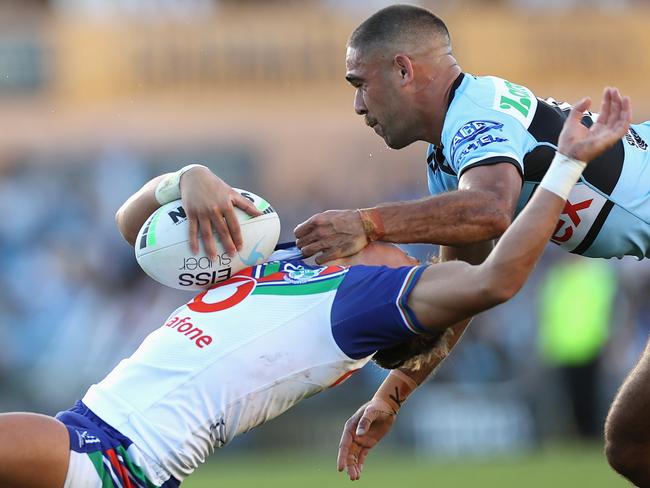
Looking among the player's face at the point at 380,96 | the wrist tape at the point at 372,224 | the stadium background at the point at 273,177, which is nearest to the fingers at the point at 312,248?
the wrist tape at the point at 372,224

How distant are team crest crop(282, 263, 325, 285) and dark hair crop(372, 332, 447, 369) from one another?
403 mm

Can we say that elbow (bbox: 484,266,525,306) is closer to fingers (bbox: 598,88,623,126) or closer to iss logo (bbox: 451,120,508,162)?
fingers (bbox: 598,88,623,126)

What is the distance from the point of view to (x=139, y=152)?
17.5 meters

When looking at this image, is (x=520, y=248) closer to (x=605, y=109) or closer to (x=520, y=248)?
(x=520, y=248)

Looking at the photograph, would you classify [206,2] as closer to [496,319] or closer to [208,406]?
[496,319]

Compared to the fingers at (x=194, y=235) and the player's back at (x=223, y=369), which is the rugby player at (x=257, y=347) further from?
the fingers at (x=194, y=235)

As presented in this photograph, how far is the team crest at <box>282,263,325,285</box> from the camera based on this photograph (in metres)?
4.76

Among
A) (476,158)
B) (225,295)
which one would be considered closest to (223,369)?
(225,295)

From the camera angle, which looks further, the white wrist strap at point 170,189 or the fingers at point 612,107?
the white wrist strap at point 170,189

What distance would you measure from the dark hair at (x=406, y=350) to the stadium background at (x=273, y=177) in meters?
5.59

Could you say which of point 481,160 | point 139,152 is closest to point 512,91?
point 481,160

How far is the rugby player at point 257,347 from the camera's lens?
4445 millimetres

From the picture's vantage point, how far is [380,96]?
5.80 metres

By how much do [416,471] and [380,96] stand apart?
22.0 feet
